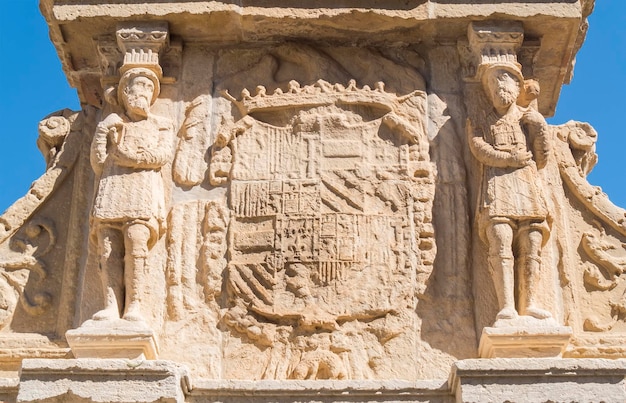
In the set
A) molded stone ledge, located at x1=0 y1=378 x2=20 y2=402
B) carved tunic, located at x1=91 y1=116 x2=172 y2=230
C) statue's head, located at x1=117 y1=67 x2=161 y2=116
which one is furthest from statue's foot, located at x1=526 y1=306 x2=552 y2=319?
molded stone ledge, located at x1=0 y1=378 x2=20 y2=402

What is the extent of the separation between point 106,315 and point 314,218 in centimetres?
150

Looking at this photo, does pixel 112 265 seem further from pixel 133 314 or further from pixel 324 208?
pixel 324 208

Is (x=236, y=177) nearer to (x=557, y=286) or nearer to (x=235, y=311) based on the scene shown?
(x=235, y=311)

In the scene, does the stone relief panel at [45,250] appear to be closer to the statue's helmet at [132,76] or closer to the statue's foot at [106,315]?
the statue's foot at [106,315]

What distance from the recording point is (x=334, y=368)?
25.0ft

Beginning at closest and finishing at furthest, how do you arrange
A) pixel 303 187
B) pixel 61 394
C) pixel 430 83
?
pixel 61 394
pixel 303 187
pixel 430 83

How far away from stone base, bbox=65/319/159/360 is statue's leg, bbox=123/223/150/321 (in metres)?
0.25

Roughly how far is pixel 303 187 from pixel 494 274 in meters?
1.41

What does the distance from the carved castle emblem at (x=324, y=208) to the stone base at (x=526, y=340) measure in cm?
70

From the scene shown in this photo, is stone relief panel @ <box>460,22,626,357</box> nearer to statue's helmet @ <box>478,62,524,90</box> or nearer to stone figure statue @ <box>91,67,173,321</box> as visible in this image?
statue's helmet @ <box>478,62,524,90</box>

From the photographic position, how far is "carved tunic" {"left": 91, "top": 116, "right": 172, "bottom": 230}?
7977mm

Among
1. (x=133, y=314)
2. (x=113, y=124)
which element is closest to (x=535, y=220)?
(x=133, y=314)

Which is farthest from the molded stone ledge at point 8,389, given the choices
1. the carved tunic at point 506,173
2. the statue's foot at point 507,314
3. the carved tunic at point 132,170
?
the carved tunic at point 506,173

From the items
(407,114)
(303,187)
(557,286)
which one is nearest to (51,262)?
(303,187)
